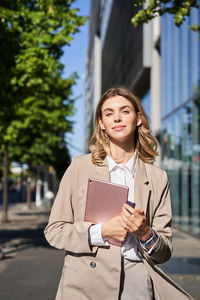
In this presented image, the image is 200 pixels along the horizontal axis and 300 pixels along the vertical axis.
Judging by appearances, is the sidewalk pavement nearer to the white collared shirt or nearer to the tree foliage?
the tree foliage

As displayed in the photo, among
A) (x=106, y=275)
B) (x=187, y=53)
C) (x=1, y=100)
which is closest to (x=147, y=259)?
(x=106, y=275)

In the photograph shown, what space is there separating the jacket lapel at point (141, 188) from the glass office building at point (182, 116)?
43.4 feet

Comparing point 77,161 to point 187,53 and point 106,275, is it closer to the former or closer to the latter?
point 106,275

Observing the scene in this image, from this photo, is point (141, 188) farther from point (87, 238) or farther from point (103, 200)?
point (87, 238)

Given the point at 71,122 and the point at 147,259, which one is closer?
the point at 147,259

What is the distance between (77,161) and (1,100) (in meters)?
9.72

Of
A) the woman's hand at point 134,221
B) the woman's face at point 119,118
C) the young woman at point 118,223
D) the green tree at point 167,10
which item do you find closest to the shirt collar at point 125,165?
the young woman at point 118,223

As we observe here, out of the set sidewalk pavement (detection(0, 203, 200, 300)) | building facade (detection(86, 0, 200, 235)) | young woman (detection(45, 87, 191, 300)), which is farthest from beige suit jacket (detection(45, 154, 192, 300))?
building facade (detection(86, 0, 200, 235))

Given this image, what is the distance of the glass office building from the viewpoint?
1664 cm

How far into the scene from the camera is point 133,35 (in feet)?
103

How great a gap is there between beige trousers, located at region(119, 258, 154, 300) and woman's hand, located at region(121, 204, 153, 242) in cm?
22

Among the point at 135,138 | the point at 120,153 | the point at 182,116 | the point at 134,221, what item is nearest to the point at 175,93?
the point at 182,116

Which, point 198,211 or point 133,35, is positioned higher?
point 133,35

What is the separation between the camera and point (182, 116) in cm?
1909
